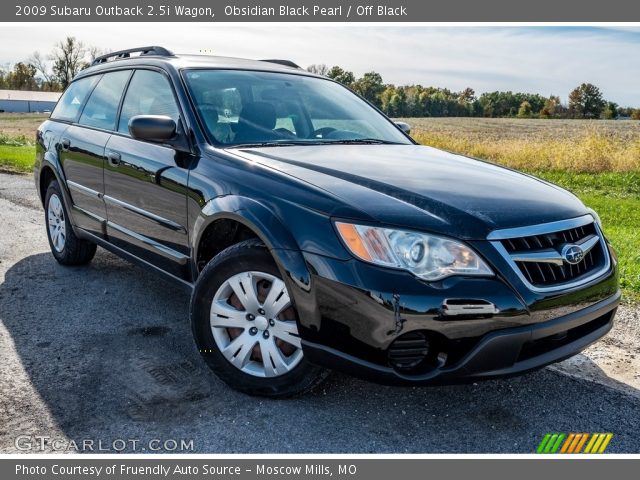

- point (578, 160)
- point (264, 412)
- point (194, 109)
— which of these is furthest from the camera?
point (578, 160)

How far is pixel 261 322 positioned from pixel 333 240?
658 millimetres

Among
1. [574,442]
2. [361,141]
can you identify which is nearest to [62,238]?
[361,141]

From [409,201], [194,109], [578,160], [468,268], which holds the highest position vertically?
[194,109]

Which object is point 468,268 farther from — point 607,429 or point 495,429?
point 607,429

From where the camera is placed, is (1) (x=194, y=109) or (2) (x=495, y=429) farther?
(1) (x=194, y=109)

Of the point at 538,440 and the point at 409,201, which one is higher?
the point at 409,201

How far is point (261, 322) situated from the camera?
3.14m

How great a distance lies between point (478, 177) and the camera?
11.2ft

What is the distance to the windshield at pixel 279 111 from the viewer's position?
3.84 metres

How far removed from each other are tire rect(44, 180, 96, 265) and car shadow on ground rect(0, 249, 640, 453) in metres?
1.48

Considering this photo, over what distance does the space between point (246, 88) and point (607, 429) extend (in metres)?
2.87

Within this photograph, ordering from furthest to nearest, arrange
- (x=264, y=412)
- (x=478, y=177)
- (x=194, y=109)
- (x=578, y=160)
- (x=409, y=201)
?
(x=578, y=160)
(x=194, y=109)
(x=478, y=177)
(x=264, y=412)
(x=409, y=201)

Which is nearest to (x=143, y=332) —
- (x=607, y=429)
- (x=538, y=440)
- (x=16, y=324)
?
(x=16, y=324)

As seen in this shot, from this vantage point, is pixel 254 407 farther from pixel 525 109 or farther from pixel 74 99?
pixel 525 109
